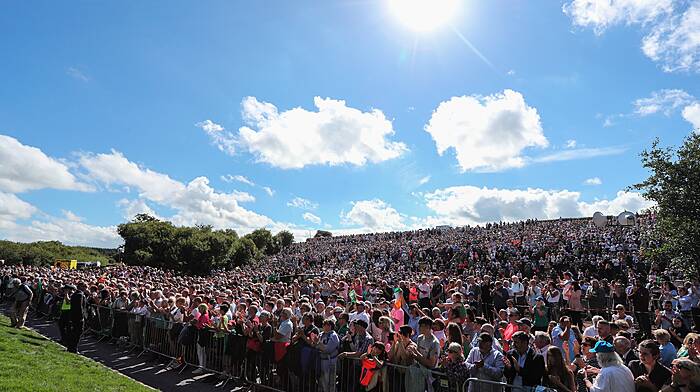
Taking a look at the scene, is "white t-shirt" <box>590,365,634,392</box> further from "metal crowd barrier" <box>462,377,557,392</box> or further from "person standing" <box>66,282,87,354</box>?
"person standing" <box>66,282,87,354</box>

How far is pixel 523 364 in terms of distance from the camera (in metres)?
5.87

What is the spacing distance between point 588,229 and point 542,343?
1074 inches

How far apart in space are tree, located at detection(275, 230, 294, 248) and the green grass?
230 feet

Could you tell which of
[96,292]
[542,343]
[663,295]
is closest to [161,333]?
[96,292]

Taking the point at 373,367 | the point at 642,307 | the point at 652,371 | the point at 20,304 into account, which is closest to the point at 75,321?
the point at 20,304

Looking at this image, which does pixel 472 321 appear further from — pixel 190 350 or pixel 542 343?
pixel 190 350

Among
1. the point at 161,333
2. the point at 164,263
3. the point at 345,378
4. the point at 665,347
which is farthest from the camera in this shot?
the point at 164,263

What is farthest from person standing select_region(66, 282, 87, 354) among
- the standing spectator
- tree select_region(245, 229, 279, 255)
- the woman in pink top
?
tree select_region(245, 229, 279, 255)

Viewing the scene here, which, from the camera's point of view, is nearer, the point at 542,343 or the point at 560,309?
the point at 542,343

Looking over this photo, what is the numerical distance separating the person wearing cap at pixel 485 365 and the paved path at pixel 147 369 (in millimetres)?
4711

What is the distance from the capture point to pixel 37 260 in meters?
58.0

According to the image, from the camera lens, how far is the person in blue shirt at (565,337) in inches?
317

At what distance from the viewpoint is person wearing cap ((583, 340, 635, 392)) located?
4656 mm

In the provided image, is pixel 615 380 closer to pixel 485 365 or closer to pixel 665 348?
pixel 485 365
